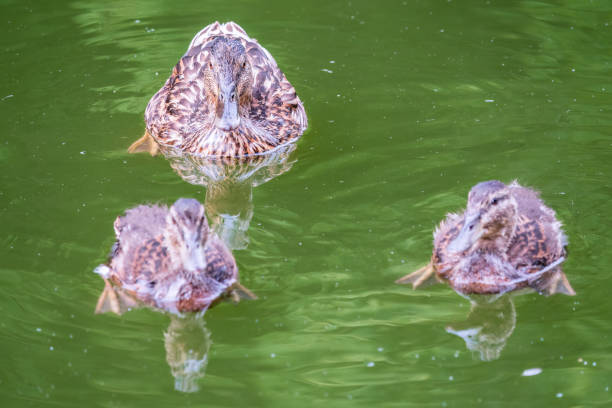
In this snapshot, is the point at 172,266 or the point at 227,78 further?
the point at 227,78

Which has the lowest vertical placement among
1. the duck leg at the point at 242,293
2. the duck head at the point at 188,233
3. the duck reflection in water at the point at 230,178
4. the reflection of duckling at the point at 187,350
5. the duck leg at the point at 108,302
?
the duck reflection in water at the point at 230,178

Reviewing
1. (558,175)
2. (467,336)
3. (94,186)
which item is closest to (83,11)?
(94,186)

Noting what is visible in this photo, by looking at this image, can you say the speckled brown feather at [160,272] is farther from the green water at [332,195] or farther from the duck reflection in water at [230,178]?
the duck reflection in water at [230,178]

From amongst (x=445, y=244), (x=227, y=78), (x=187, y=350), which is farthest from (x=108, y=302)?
(x=227, y=78)

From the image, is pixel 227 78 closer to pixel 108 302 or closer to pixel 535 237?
pixel 108 302

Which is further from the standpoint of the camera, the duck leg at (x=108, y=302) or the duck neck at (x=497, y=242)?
the duck neck at (x=497, y=242)

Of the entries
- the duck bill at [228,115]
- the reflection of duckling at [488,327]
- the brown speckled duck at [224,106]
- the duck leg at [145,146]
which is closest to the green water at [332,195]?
the reflection of duckling at [488,327]

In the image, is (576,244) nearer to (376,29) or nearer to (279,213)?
(279,213)
